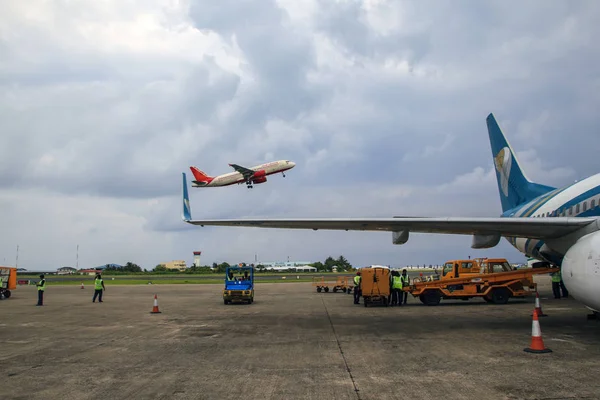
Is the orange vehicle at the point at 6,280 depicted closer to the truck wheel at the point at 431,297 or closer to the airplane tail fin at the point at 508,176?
the truck wheel at the point at 431,297

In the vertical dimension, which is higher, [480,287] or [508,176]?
[508,176]

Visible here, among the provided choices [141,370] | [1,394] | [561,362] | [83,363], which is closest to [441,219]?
[561,362]

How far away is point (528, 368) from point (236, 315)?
12.8 meters

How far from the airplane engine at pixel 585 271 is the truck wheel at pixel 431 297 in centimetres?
1173

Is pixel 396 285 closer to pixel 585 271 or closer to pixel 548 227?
pixel 548 227

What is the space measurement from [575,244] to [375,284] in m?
11.7

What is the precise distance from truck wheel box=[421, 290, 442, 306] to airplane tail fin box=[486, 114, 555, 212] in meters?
5.83

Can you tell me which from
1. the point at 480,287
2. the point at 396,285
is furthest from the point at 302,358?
the point at 480,287

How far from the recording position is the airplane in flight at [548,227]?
10641 mm

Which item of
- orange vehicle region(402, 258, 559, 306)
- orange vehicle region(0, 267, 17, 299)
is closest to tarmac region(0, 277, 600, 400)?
orange vehicle region(402, 258, 559, 306)

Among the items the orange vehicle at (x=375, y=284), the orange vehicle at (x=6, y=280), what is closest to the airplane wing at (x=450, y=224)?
the orange vehicle at (x=375, y=284)

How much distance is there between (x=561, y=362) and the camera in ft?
29.5

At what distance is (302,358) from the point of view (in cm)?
998

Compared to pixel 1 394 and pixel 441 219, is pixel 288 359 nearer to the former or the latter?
pixel 1 394
